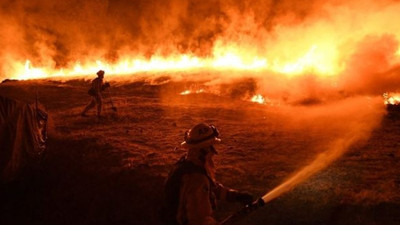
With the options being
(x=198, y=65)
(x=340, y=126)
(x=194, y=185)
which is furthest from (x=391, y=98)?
(x=198, y=65)

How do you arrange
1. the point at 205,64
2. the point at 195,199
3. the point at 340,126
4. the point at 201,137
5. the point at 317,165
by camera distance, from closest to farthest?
the point at 195,199
the point at 201,137
the point at 317,165
the point at 340,126
the point at 205,64

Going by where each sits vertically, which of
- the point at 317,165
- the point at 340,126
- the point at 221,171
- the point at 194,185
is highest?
the point at 194,185

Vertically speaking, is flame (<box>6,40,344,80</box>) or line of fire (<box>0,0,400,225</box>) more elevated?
flame (<box>6,40,344,80</box>)

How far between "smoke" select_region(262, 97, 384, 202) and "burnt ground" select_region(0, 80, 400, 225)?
0.15 metres

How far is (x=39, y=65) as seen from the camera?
127 feet

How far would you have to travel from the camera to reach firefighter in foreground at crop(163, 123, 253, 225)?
2.96m

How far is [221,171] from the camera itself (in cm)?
741

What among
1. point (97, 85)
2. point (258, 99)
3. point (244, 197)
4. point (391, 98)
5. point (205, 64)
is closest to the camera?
point (244, 197)

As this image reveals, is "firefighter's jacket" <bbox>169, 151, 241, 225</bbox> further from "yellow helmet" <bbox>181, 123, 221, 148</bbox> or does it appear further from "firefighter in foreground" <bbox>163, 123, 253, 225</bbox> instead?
"yellow helmet" <bbox>181, 123, 221, 148</bbox>

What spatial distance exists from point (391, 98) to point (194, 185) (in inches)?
552

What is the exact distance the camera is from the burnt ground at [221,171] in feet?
18.2

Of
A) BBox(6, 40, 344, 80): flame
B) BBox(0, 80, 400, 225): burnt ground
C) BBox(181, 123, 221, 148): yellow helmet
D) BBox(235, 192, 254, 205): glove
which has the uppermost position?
BBox(6, 40, 344, 80): flame

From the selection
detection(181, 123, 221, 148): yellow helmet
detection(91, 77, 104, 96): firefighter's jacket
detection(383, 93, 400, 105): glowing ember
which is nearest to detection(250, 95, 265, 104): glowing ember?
detection(383, 93, 400, 105): glowing ember

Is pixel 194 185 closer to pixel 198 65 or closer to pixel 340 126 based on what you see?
pixel 340 126
